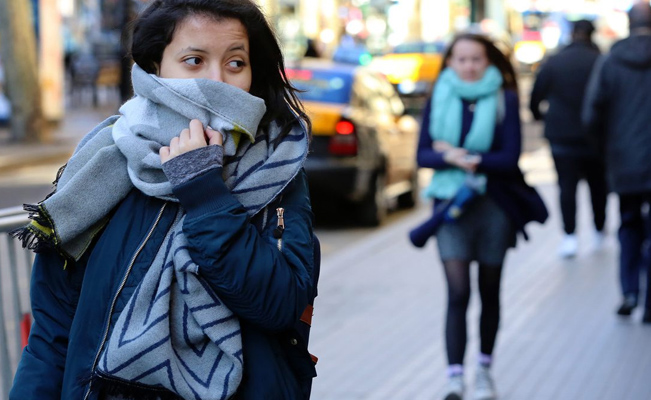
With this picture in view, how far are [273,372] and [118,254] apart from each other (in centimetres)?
37

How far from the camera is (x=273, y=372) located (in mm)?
2246

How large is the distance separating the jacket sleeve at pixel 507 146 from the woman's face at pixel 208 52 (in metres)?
3.20

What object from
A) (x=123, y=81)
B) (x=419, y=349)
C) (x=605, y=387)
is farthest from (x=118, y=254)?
(x=123, y=81)

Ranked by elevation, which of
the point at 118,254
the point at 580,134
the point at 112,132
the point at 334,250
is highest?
the point at 112,132

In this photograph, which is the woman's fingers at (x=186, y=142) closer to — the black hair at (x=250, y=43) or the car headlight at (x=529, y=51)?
the black hair at (x=250, y=43)

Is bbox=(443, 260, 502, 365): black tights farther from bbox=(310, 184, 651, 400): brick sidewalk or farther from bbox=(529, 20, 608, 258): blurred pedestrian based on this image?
bbox=(529, 20, 608, 258): blurred pedestrian

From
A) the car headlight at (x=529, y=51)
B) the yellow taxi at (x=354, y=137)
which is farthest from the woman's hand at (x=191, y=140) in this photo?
the car headlight at (x=529, y=51)

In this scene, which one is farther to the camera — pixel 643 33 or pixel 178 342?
pixel 643 33

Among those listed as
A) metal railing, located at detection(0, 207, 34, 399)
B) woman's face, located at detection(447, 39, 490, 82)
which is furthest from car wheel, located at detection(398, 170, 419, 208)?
metal railing, located at detection(0, 207, 34, 399)

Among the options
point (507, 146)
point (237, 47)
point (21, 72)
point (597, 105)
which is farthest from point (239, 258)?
point (21, 72)

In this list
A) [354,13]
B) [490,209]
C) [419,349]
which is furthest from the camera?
[354,13]

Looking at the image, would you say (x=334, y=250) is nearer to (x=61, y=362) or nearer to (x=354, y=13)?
(x=61, y=362)

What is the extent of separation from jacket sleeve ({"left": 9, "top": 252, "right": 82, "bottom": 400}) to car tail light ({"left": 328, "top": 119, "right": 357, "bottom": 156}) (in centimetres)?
887

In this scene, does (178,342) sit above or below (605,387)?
above
